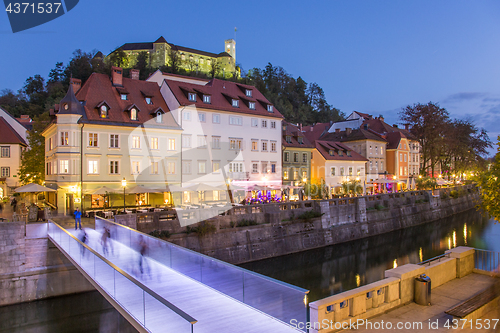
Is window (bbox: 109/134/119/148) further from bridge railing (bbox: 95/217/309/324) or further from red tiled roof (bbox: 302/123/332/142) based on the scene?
red tiled roof (bbox: 302/123/332/142)

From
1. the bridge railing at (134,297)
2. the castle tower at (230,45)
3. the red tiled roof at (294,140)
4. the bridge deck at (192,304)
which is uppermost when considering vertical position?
the castle tower at (230,45)

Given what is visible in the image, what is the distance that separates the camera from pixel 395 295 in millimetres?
9719

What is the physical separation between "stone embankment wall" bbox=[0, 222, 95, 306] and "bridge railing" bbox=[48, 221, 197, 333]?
249 inches

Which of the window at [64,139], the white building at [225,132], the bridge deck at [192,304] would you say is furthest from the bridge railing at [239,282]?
the white building at [225,132]

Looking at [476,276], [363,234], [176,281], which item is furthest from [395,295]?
[363,234]

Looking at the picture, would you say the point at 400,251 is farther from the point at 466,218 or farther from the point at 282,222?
the point at 466,218

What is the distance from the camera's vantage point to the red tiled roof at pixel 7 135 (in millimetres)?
45781

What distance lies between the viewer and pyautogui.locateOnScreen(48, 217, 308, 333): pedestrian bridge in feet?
22.9

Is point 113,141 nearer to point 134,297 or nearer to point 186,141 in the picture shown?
point 186,141

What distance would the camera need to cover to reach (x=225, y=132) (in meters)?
39.3

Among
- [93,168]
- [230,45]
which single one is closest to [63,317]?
[93,168]

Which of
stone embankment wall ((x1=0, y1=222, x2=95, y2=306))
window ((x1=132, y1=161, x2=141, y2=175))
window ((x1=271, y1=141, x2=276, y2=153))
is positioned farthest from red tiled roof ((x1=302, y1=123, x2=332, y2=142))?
stone embankment wall ((x1=0, y1=222, x2=95, y2=306))

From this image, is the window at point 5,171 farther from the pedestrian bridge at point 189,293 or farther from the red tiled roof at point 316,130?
the red tiled roof at point 316,130

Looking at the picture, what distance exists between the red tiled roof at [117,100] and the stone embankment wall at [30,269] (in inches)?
589
